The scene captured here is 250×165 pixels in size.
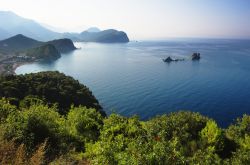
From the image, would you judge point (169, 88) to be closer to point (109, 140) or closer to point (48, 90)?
point (48, 90)

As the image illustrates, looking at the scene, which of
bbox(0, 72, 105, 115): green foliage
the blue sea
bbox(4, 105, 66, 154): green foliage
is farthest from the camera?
the blue sea

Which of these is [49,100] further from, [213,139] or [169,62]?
[169,62]

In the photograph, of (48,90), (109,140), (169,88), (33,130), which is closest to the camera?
(109,140)

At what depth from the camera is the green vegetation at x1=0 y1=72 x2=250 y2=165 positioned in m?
11.8

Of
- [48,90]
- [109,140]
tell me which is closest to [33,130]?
[109,140]

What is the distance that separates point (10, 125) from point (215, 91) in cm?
10520

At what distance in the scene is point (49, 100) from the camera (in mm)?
75312

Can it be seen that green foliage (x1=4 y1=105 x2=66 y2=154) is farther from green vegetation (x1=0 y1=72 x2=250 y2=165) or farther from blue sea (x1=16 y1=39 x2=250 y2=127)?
blue sea (x1=16 y1=39 x2=250 y2=127)

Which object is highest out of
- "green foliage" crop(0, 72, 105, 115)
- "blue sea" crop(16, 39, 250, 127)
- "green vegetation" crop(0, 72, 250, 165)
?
"green vegetation" crop(0, 72, 250, 165)

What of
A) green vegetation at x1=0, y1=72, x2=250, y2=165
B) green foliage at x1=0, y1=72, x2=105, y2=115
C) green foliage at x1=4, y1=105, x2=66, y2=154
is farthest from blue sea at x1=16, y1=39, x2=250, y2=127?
green foliage at x1=4, y1=105, x2=66, y2=154

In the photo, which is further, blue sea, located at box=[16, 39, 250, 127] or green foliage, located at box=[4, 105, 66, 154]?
blue sea, located at box=[16, 39, 250, 127]

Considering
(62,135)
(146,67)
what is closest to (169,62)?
(146,67)

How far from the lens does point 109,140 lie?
1491 cm

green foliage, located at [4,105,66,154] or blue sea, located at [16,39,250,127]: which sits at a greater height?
green foliage, located at [4,105,66,154]
